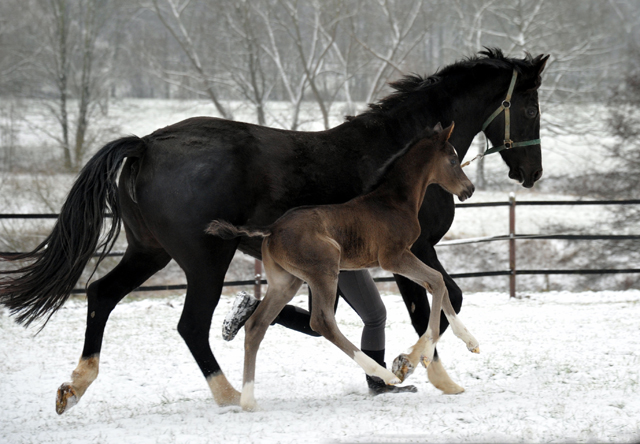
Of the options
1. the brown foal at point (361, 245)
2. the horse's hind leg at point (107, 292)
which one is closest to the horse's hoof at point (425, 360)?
the brown foal at point (361, 245)

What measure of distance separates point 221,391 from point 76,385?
782mm

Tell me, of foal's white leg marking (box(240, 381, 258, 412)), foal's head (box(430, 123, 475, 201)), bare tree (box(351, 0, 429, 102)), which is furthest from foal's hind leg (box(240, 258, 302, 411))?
bare tree (box(351, 0, 429, 102))

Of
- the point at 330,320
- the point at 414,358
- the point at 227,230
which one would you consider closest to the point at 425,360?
the point at 414,358

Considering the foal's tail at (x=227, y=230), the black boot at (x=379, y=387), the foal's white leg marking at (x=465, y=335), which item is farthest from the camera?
the black boot at (x=379, y=387)

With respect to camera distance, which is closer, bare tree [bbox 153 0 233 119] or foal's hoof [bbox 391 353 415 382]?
foal's hoof [bbox 391 353 415 382]

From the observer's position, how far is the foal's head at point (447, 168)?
131 inches

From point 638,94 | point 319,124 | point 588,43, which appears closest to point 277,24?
point 319,124

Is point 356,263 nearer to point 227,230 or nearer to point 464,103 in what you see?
point 227,230

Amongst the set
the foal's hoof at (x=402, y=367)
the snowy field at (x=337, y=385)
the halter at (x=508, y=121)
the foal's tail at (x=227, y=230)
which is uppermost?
the halter at (x=508, y=121)

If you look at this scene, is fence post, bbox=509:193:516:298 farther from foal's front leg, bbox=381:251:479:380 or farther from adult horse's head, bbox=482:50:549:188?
foal's front leg, bbox=381:251:479:380

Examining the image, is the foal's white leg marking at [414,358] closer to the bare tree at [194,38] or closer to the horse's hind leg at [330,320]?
the horse's hind leg at [330,320]

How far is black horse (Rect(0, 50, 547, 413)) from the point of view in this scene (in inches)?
125

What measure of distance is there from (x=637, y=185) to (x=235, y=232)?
9.44m

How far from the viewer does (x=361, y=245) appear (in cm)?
312
